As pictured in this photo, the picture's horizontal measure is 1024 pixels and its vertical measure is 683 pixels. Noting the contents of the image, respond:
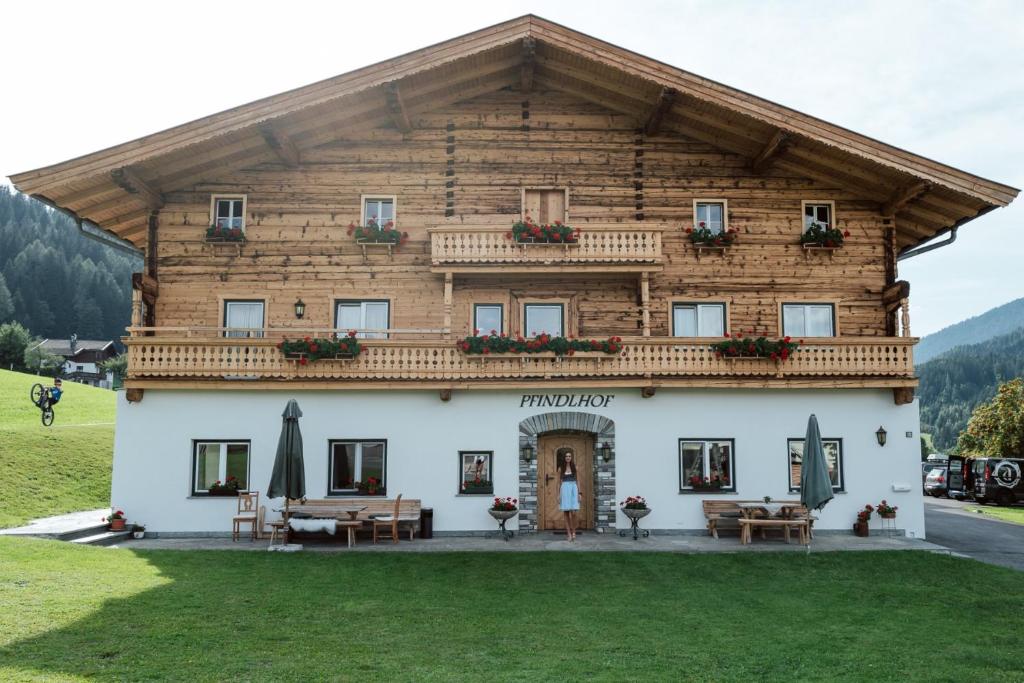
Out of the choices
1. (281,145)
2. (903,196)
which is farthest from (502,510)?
(903,196)

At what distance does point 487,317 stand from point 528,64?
6351 millimetres

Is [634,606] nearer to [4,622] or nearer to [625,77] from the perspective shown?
[4,622]

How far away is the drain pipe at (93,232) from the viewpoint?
18689mm

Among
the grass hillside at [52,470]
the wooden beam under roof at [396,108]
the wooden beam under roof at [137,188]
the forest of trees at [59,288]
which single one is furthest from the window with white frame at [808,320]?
the forest of trees at [59,288]

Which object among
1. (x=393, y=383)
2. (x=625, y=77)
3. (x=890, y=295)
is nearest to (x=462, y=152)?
(x=625, y=77)

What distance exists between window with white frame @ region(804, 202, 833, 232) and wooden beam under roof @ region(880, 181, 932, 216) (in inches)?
53.5

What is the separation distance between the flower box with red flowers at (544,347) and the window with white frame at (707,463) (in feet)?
9.47

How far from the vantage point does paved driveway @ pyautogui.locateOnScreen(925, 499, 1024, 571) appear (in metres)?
16.5

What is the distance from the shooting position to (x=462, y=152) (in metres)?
20.3

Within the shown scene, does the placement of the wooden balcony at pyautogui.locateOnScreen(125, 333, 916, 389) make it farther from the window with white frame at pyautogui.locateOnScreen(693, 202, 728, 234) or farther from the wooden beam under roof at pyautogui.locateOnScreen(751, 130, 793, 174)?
the wooden beam under roof at pyautogui.locateOnScreen(751, 130, 793, 174)

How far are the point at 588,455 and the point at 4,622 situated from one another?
12.6 m

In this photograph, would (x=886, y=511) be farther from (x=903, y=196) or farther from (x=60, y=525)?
(x=60, y=525)

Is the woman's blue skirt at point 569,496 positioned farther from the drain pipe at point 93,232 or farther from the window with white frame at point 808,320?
the drain pipe at point 93,232

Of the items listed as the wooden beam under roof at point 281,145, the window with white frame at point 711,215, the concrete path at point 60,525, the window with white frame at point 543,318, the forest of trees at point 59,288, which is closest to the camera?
the concrete path at point 60,525
